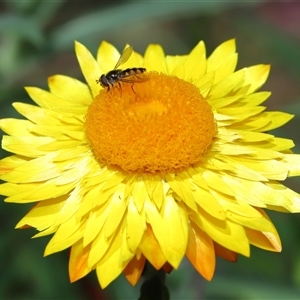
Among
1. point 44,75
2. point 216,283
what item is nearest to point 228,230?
point 216,283

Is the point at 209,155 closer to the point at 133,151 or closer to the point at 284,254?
the point at 133,151

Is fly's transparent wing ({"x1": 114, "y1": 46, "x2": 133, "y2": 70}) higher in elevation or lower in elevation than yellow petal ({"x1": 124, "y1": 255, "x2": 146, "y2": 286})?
higher

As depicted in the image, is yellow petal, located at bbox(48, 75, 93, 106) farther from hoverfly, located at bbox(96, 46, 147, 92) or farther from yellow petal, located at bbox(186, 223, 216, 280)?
yellow petal, located at bbox(186, 223, 216, 280)

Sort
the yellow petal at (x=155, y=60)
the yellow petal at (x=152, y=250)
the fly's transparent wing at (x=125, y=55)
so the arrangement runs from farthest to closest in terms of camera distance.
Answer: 1. the yellow petal at (x=155, y=60)
2. the fly's transparent wing at (x=125, y=55)
3. the yellow petal at (x=152, y=250)

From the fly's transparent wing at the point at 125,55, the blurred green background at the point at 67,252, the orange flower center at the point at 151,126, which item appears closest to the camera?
the orange flower center at the point at 151,126

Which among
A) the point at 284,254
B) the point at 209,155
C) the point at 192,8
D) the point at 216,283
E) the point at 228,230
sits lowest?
the point at 284,254

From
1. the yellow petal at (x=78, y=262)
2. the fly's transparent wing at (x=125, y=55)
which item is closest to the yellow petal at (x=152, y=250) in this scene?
the yellow petal at (x=78, y=262)

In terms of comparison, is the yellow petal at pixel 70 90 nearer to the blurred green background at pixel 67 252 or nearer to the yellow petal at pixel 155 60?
the yellow petal at pixel 155 60

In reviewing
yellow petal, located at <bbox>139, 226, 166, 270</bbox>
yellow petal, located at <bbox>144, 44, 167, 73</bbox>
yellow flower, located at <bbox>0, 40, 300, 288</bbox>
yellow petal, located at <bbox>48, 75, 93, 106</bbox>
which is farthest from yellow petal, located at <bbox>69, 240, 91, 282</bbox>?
yellow petal, located at <bbox>144, 44, 167, 73</bbox>
